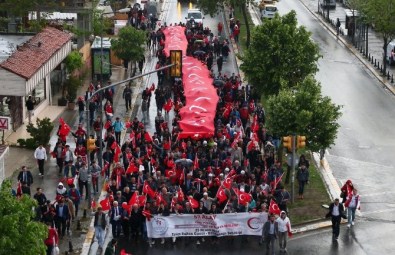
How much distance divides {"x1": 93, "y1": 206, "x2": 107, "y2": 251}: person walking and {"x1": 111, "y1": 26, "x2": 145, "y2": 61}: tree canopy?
27480 millimetres

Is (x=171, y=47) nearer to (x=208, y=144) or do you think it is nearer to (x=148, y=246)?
(x=208, y=144)

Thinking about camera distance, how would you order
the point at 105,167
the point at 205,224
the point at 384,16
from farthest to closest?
the point at 384,16, the point at 105,167, the point at 205,224

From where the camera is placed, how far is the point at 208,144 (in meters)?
42.1

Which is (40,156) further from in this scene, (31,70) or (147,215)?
(147,215)

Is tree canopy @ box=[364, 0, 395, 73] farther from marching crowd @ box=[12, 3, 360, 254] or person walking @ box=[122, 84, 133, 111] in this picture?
person walking @ box=[122, 84, 133, 111]

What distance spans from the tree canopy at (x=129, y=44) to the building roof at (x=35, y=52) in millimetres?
5193

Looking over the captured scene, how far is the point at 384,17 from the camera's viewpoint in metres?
64.0

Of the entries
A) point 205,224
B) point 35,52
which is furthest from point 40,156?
point 35,52

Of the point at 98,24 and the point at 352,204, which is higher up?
the point at 98,24

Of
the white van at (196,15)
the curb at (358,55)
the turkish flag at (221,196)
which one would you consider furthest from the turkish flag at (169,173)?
the white van at (196,15)

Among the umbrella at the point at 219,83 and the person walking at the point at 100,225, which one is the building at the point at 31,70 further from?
the person walking at the point at 100,225

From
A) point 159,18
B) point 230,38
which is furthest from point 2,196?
point 159,18

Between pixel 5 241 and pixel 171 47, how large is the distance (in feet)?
123

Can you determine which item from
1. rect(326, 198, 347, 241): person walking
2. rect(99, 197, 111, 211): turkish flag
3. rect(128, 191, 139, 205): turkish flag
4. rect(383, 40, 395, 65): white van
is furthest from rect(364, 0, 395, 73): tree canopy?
rect(99, 197, 111, 211): turkish flag
